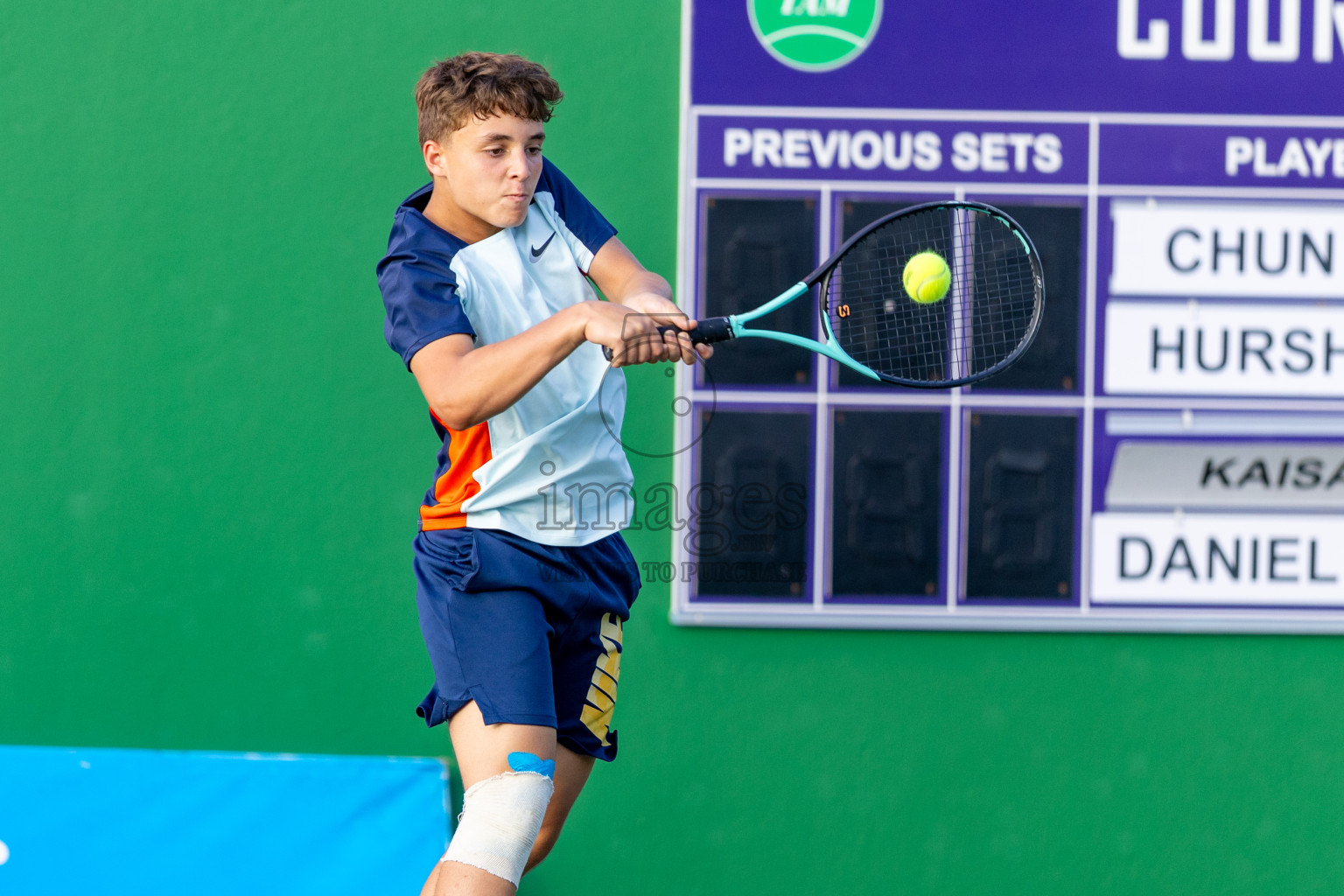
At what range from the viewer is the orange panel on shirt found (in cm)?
185

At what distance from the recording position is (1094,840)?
2627mm

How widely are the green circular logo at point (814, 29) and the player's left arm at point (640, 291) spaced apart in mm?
733

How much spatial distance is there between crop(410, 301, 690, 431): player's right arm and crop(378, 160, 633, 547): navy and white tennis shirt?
0.13 m

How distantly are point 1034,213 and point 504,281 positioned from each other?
4.10ft

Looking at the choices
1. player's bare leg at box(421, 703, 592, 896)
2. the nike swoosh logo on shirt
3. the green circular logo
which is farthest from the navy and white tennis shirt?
the green circular logo

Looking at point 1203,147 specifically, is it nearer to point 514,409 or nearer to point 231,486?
point 514,409

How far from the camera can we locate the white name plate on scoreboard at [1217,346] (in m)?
2.47

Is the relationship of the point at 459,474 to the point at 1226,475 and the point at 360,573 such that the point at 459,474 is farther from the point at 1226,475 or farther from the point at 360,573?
the point at 1226,475

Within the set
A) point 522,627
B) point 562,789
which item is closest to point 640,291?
point 522,627

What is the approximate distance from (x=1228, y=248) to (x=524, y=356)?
168 cm

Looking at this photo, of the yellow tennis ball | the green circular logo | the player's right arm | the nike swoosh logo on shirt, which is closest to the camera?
the player's right arm


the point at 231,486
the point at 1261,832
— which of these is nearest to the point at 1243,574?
the point at 1261,832

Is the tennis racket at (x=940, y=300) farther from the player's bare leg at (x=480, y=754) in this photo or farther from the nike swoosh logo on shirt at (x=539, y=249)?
the player's bare leg at (x=480, y=754)

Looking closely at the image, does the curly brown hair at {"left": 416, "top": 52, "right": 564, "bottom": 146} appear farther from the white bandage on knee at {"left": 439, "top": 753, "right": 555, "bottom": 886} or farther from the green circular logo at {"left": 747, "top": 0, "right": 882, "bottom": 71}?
the white bandage on knee at {"left": 439, "top": 753, "right": 555, "bottom": 886}
